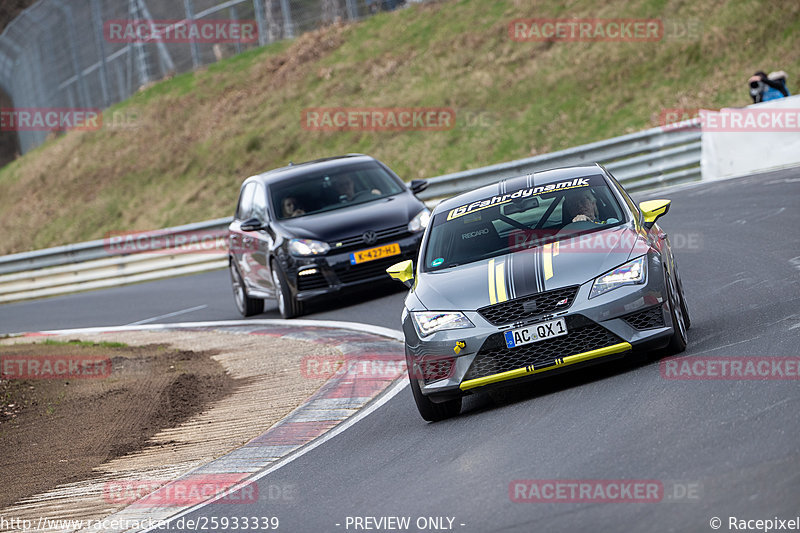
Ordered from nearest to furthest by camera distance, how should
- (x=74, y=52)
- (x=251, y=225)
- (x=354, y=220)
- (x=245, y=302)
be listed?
(x=354, y=220), (x=251, y=225), (x=245, y=302), (x=74, y=52)

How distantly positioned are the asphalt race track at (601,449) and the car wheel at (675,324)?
0.34 feet

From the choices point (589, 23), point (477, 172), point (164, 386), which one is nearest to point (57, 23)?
point (589, 23)

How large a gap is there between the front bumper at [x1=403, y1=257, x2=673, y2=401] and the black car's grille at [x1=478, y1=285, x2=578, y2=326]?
32 mm

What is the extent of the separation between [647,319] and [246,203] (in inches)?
394

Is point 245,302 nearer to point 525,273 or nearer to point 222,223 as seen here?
point 222,223

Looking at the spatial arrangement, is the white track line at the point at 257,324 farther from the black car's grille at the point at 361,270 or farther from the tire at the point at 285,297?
the black car's grille at the point at 361,270

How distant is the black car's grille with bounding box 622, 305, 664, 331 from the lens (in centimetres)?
760

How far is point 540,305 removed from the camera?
24.9 ft

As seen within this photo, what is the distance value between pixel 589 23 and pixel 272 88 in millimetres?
11105

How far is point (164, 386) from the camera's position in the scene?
Result: 1117 cm

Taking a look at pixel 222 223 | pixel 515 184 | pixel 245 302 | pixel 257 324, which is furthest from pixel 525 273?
pixel 222 223

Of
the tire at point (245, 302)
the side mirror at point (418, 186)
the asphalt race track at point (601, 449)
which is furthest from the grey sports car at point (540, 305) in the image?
the tire at point (245, 302)

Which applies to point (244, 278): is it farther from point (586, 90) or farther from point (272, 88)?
point (272, 88)

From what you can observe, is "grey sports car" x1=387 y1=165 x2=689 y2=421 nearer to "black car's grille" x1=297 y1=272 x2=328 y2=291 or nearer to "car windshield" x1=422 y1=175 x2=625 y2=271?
"car windshield" x1=422 y1=175 x2=625 y2=271
